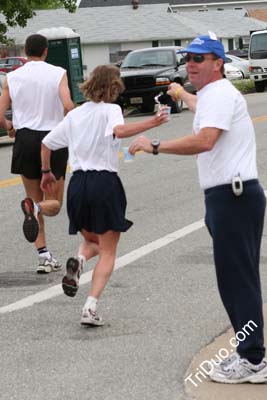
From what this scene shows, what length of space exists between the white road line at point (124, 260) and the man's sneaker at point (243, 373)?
2328 millimetres

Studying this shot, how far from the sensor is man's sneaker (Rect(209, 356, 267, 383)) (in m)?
5.28

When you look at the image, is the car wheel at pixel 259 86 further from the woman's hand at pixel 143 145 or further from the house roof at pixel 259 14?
the house roof at pixel 259 14

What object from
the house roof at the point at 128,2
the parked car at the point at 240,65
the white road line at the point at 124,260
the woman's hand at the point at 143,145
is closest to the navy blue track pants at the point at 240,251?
the woman's hand at the point at 143,145

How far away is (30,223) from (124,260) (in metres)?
1.37

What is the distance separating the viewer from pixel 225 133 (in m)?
5.11

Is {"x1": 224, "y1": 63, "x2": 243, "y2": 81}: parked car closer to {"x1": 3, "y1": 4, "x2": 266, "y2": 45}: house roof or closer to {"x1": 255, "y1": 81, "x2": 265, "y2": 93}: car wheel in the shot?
{"x1": 255, "y1": 81, "x2": 265, "y2": 93}: car wheel

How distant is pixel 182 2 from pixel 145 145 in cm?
10209

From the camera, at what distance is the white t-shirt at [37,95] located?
816 cm

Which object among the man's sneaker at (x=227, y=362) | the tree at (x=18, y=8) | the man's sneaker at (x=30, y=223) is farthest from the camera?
the tree at (x=18, y=8)

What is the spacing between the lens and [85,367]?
18.9ft

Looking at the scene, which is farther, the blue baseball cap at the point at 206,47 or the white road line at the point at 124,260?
the white road line at the point at 124,260

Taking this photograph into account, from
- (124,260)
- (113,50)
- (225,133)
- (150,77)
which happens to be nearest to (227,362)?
(225,133)

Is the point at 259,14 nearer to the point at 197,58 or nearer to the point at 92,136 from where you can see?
the point at 92,136

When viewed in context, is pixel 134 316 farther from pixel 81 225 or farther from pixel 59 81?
pixel 59 81
